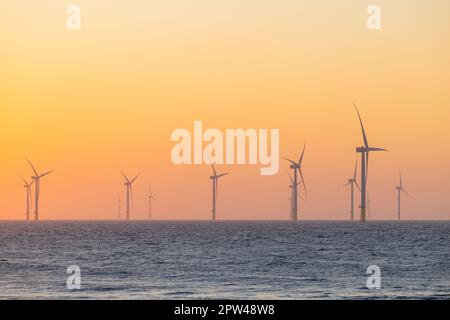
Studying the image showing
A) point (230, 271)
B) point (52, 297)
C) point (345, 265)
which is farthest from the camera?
point (345, 265)

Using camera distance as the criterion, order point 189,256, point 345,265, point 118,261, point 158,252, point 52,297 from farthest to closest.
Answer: point 158,252 → point 189,256 → point 118,261 → point 345,265 → point 52,297

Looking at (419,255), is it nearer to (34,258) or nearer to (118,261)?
(118,261)

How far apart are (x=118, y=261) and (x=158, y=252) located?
1995cm

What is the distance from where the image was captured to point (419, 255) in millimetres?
105938

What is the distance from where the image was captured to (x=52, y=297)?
54.2m
